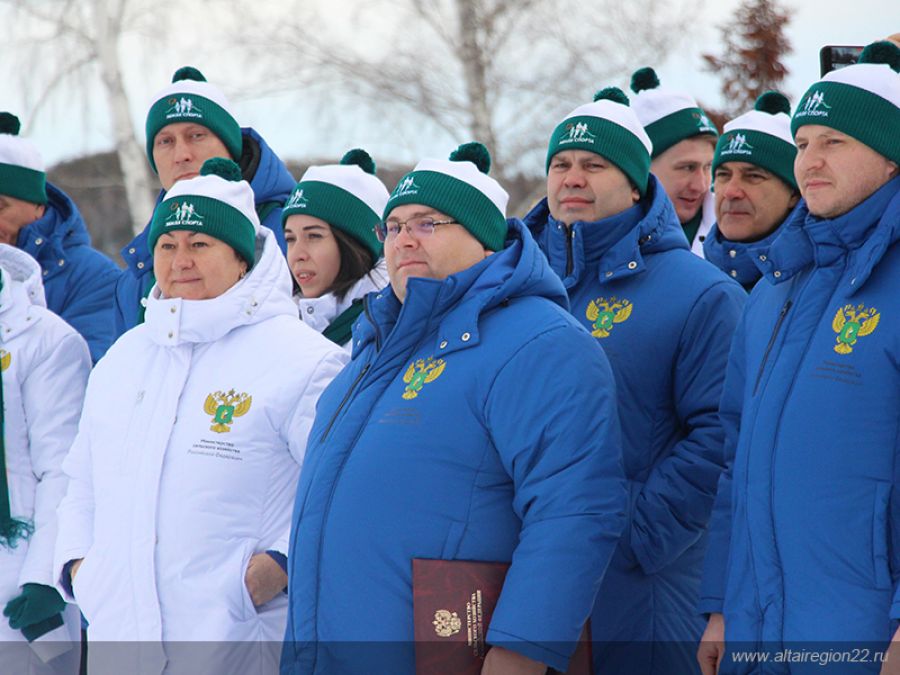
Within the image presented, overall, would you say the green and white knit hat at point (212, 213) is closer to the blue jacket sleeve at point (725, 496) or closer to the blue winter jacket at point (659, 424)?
the blue winter jacket at point (659, 424)

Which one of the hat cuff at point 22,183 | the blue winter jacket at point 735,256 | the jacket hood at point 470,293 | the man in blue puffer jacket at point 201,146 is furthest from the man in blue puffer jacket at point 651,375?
the hat cuff at point 22,183

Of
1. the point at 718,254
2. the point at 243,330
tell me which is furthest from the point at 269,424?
the point at 718,254

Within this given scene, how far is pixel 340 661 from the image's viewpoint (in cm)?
321

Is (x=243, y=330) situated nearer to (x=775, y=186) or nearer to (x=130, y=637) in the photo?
(x=130, y=637)

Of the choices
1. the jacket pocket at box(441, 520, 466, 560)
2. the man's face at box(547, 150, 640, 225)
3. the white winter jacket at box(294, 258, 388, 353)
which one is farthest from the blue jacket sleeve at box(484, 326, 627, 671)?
the white winter jacket at box(294, 258, 388, 353)

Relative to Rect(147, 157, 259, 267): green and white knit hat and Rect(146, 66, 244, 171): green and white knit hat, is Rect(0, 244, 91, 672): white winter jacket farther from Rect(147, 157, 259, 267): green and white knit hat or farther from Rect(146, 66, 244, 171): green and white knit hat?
Rect(146, 66, 244, 171): green and white knit hat

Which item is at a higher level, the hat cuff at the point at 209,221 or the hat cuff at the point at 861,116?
the hat cuff at the point at 861,116

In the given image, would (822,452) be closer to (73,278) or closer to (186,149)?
(186,149)

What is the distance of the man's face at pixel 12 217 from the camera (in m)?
5.73

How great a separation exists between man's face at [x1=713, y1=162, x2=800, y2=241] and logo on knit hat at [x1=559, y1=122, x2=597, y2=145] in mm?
523

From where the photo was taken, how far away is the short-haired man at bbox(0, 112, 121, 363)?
570cm

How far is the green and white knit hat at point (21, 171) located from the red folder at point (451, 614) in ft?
11.0

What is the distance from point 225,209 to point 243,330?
1.36 ft

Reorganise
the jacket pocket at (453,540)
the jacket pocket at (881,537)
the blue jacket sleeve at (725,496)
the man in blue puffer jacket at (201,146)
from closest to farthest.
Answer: the jacket pocket at (881,537) < the jacket pocket at (453,540) < the blue jacket sleeve at (725,496) < the man in blue puffer jacket at (201,146)
